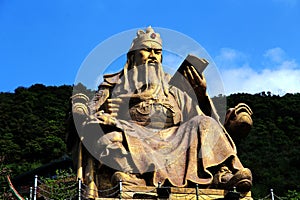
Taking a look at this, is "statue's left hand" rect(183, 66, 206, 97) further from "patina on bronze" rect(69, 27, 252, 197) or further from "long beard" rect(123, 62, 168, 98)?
"long beard" rect(123, 62, 168, 98)

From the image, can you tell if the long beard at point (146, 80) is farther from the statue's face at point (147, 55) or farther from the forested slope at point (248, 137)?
the forested slope at point (248, 137)

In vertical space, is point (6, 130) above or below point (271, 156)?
above

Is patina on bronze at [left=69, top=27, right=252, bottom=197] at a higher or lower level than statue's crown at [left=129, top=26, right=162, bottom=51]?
lower

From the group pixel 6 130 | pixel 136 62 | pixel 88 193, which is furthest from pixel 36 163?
pixel 88 193

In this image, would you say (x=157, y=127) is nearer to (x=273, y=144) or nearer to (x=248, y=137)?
(x=248, y=137)

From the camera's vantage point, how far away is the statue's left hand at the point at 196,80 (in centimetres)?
830

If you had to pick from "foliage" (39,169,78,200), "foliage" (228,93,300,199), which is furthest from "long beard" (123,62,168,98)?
"foliage" (228,93,300,199)

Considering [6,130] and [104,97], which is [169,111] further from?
[6,130]

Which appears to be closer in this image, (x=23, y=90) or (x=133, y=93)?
(x=133, y=93)

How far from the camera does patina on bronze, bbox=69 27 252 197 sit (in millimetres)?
6828

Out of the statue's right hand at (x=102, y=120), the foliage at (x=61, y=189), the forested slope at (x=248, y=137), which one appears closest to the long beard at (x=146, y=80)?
the statue's right hand at (x=102, y=120)

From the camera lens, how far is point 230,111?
796cm

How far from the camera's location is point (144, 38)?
890 cm

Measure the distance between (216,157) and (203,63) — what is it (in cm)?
171
